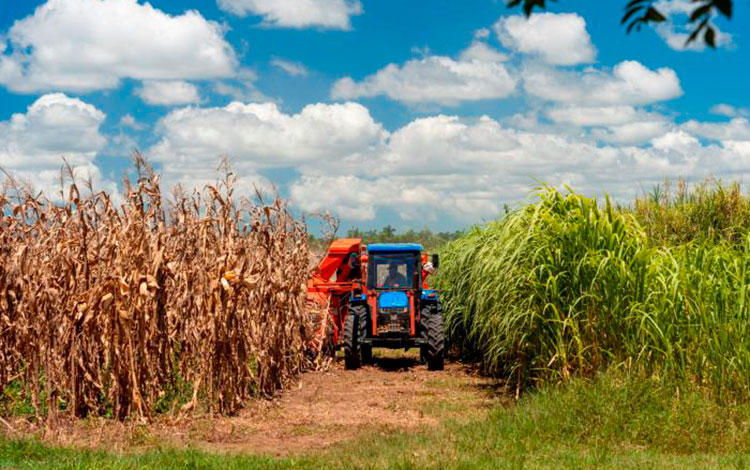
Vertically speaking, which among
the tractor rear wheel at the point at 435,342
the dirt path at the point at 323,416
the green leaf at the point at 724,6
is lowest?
the dirt path at the point at 323,416

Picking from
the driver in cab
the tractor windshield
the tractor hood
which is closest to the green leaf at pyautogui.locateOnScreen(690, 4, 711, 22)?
the tractor hood

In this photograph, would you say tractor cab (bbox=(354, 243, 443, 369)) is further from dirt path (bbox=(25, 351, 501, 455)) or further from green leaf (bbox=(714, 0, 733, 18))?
green leaf (bbox=(714, 0, 733, 18))

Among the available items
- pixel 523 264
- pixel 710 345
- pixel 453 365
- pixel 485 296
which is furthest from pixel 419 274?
pixel 710 345

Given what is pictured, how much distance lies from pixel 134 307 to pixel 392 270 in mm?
6236

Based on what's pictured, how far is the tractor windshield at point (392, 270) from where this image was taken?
44.6ft

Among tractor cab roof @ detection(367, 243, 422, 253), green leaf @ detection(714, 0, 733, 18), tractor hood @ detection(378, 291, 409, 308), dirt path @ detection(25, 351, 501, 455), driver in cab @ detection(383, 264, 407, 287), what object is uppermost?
green leaf @ detection(714, 0, 733, 18)

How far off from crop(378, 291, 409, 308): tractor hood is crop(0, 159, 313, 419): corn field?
2.91 metres

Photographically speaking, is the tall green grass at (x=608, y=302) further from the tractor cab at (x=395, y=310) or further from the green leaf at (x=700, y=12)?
the green leaf at (x=700, y=12)

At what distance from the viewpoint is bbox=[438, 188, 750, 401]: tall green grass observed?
807 cm

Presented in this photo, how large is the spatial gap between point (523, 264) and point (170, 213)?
4366 mm

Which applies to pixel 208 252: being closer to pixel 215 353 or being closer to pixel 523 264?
pixel 215 353

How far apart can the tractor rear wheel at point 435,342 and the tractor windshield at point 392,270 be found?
3.00 feet

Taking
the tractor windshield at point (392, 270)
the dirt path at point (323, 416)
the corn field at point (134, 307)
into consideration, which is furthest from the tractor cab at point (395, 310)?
the corn field at point (134, 307)

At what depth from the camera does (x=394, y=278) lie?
13.7 m
